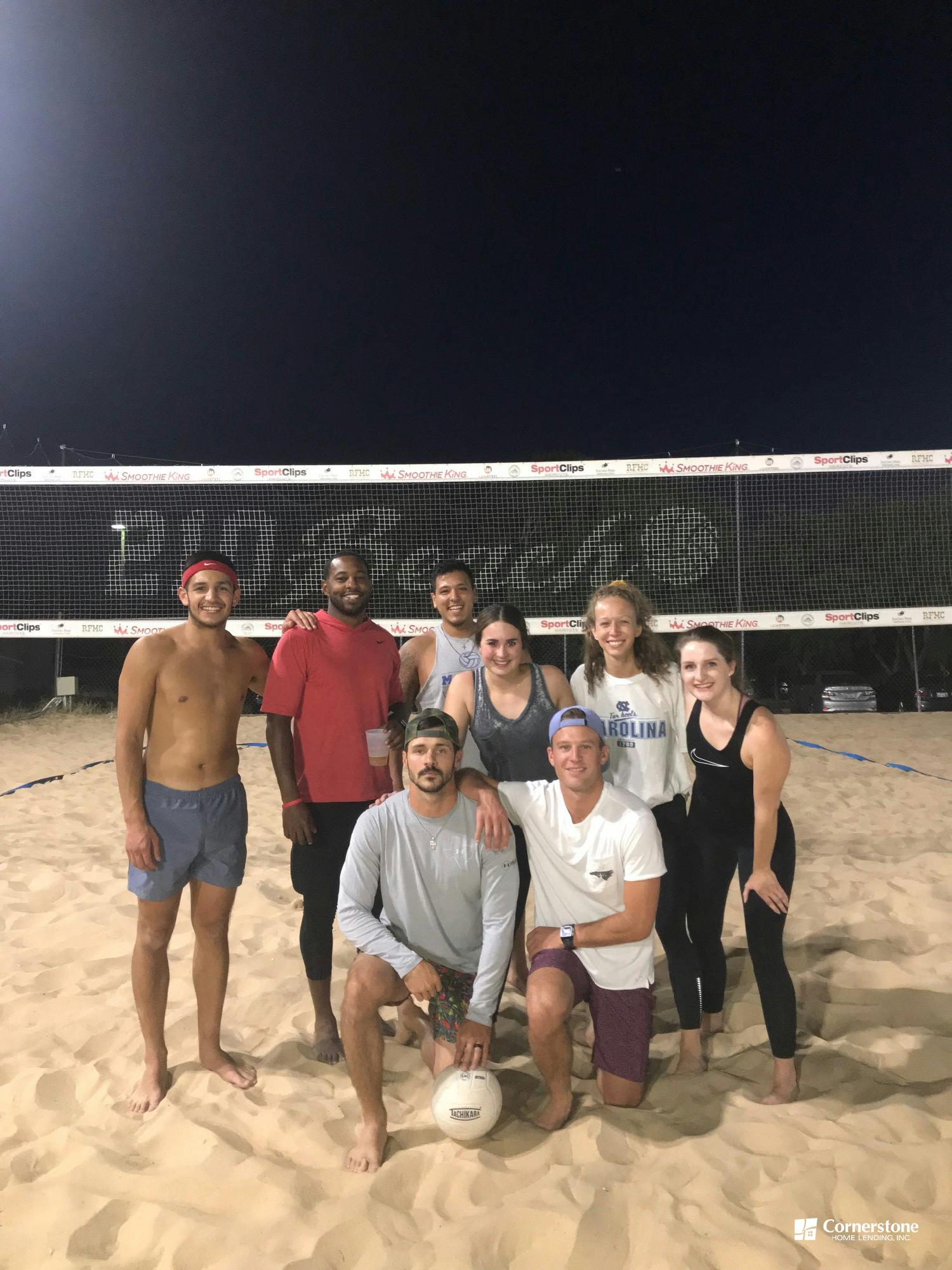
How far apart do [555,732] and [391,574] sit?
7.87 m

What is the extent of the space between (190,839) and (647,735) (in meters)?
1.55

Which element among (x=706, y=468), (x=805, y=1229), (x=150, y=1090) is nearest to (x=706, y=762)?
→ (x=805, y=1229)

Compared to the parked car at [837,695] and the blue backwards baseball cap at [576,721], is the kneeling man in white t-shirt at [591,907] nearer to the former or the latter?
the blue backwards baseball cap at [576,721]

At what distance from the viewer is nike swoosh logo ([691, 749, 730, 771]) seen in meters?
2.55

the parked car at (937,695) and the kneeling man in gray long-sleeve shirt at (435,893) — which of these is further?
the parked car at (937,695)

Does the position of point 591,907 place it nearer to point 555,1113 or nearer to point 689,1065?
point 555,1113

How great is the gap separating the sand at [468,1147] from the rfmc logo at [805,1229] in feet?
0.05

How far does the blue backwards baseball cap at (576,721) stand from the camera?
2463 mm

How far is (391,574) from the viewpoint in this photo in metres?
10.2

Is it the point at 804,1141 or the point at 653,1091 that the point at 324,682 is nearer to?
the point at 653,1091

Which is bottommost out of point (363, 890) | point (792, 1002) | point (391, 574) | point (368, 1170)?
A: point (368, 1170)

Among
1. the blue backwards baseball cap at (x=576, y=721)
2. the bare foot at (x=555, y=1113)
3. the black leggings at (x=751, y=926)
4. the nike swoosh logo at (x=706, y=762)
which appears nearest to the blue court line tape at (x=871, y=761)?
the black leggings at (x=751, y=926)

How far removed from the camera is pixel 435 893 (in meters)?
2.45

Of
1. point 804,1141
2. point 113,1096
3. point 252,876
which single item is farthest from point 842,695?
point 113,1096
